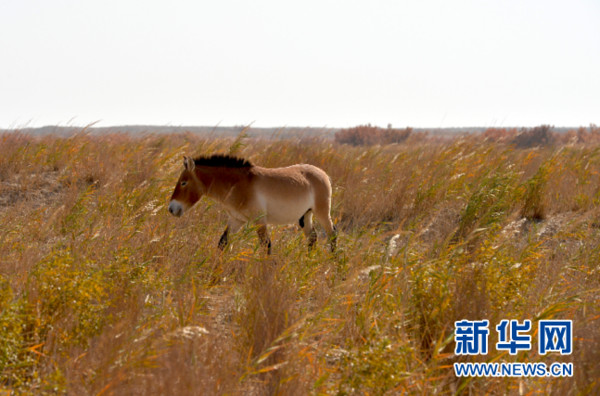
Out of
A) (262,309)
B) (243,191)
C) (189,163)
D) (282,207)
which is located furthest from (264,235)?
(262,309)

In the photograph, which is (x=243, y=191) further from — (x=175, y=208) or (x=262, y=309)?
(x=262, y=309)

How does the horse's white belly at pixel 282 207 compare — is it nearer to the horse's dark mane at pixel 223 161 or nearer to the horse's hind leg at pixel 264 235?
the horse's hind leg at pixel 264 235

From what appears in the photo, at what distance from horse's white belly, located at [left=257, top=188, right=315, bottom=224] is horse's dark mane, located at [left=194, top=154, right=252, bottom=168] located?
435 millimetres

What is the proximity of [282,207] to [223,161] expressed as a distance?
0.87m

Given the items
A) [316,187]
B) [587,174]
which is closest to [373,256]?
[316,187]

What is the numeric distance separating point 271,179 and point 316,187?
0.73 meters

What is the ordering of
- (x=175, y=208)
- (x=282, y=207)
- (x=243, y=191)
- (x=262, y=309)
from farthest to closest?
(x=282, y=207) < (x=243, y=191) < (x=175, y=208) < (x=262, y=309)

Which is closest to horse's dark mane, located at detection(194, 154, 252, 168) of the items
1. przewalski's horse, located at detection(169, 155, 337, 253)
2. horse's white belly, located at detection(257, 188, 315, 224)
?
przewalski's horse, located at detection(169, 155, 337, 253)

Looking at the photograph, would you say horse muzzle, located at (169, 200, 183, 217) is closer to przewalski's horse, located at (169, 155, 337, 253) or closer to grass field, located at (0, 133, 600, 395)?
przewalski's horse, located at (169, 155, 337, 253)

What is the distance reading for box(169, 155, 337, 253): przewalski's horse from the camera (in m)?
5.89

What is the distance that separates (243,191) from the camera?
5.97 meters

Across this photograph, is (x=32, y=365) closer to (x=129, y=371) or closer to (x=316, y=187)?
(x=129, y=371)

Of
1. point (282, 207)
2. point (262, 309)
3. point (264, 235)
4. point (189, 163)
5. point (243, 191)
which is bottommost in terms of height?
point (262, 309)

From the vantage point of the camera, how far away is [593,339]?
145 inches
